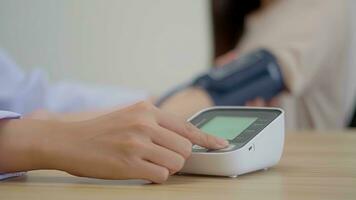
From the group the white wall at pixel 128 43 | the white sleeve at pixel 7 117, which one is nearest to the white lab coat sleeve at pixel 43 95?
the white sleeve at pixel 7 117

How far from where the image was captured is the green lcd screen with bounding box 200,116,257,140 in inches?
23.8

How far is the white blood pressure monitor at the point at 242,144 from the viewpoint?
552 mm

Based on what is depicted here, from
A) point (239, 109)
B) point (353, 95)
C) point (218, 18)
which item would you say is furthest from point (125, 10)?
point (239, 109)

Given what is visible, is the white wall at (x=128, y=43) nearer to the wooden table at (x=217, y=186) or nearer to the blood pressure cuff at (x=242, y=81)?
the blood pressure cuff at (x=242, y=81)

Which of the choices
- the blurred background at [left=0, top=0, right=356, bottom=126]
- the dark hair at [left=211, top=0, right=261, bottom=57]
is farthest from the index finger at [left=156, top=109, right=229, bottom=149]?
the blurred background at [left=0, top=0, right=356, bottom=126]

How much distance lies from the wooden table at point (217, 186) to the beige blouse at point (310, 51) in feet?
2.26

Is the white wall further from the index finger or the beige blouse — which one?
the index finger

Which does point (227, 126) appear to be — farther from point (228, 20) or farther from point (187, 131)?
point (228, 20)

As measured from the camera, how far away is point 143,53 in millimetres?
2506

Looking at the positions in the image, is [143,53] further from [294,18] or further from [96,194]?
[96,194]

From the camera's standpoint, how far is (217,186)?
1.71 ft

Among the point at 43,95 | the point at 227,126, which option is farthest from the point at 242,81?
the point at 227,126

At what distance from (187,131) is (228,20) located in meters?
1.29

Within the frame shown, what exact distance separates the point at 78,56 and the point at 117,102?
43.7 inches
